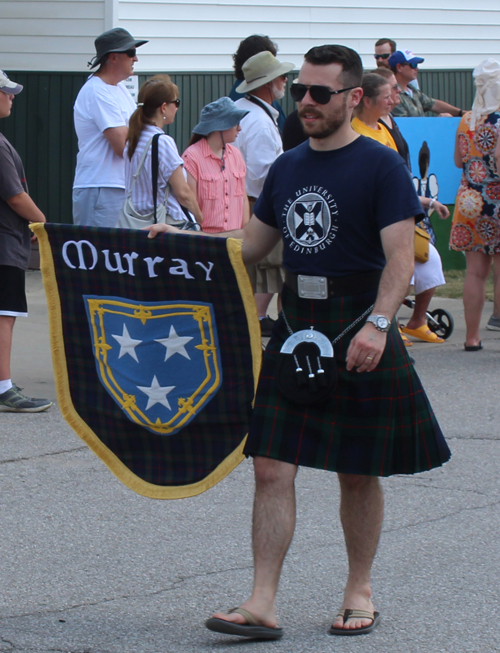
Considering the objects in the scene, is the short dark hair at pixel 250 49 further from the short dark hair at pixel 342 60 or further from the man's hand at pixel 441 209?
the short dark hair at pixel 342 60

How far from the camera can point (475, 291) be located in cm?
816

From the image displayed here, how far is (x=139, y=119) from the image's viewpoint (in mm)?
6344

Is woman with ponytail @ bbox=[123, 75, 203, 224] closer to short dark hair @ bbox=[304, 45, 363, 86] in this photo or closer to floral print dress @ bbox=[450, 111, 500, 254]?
floral print dress @ bbox=[450, 111, 500, 254]

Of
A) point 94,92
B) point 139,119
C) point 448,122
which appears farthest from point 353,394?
point 448,122

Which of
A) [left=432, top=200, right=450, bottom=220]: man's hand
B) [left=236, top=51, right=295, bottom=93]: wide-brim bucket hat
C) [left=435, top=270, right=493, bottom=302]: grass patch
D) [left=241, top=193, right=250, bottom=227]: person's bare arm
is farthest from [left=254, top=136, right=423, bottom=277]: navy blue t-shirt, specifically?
[left=435, top=270, right=493, bottom=302]: grass patch

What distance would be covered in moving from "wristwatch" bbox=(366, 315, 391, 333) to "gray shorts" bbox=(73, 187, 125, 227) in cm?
397

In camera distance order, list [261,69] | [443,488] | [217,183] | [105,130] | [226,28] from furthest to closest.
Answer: [226,28] < [261,69] < [217,183] < [105,130] < [443,488]

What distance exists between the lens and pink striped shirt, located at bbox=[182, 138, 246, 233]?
7102 mm

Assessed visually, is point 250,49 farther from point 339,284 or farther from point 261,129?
point 339,284

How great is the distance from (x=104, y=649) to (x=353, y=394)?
43.0 inches

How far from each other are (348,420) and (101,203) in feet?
13.1

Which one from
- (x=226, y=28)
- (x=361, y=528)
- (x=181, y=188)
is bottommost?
(x=361, y=528)

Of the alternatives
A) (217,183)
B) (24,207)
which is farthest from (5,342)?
(217,183)

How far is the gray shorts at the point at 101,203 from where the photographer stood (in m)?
7.01
